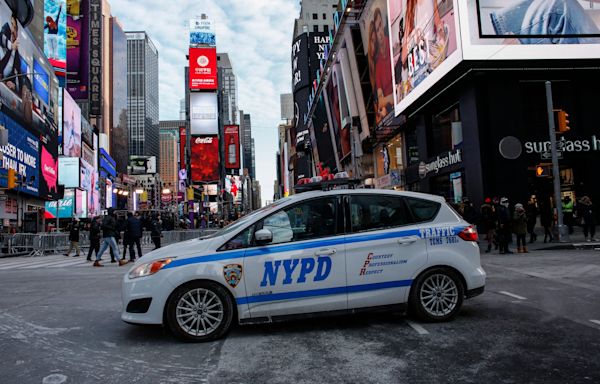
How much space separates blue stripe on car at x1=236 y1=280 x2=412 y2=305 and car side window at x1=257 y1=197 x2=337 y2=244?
0.61m

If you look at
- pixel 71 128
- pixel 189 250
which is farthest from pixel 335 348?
pixel 71 128

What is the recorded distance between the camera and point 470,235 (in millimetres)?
5688

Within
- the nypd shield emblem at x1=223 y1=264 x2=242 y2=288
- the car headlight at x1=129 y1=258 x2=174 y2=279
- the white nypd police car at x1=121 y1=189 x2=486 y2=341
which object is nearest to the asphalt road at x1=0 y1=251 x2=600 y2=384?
the white nypd police car at x1=121 y1=189 x2=486 y2=341

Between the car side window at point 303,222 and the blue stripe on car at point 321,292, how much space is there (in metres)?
0.61

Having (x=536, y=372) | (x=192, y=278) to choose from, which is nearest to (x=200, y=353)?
(x=192, y=278)

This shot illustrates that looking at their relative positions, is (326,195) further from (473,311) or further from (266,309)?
(473,311)

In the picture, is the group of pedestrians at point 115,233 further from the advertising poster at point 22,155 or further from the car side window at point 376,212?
the advertising poster at point 22,155

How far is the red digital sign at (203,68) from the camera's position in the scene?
8106cm

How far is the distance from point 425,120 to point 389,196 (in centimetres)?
2353

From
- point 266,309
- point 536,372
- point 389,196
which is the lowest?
point 536,372

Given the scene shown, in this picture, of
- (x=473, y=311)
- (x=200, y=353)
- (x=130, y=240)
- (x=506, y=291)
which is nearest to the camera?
(x=200, y=353)

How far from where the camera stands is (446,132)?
1027 inches

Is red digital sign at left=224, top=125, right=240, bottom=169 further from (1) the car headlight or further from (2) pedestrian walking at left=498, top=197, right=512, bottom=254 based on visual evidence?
(1) the car headlight

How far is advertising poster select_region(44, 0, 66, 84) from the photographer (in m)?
65.2
